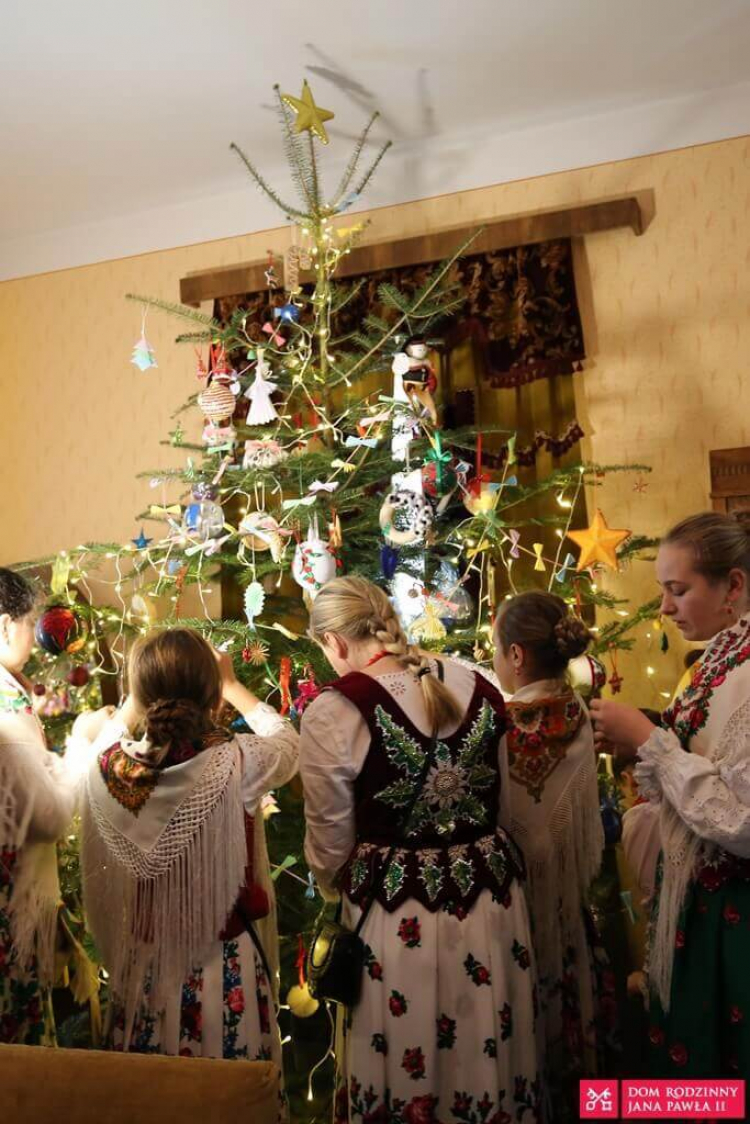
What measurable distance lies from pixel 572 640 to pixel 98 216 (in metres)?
3.34

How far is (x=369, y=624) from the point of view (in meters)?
1.94

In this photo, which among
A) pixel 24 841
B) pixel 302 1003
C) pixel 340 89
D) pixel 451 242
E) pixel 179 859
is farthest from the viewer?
pixel 451 242

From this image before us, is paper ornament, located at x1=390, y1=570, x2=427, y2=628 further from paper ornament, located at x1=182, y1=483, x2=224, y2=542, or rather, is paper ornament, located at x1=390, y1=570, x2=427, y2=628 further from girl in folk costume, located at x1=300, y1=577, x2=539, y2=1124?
girl in folk costume, located at x1=300, y1=577, x2=539, y2=1124

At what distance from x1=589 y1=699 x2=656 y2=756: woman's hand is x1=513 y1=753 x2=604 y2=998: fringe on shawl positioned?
0.26 m

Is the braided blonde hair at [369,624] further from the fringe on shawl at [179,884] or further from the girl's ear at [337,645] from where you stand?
the fringe on shawl at [179,884]

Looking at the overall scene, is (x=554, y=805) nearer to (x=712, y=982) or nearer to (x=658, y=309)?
(x=712, y=982)

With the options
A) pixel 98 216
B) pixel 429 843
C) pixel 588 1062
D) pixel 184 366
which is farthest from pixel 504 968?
pixel 98 216

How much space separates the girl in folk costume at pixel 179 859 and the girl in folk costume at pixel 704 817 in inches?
29.3

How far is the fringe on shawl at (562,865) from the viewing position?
2174 millimetres

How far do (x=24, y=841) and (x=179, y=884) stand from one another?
1.39ft

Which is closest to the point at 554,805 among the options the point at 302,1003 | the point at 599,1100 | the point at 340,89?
the point at 599,1100

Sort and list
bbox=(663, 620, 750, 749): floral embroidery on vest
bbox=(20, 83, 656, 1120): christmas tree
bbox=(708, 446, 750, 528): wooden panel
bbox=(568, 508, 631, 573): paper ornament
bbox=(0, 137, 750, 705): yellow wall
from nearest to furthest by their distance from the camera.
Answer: bbox=(663, 620, 750, 749): floral embroidery on vest
bbox=(20, 83, 656, 1120): christmas tree
bbox=(568, 508, 631, 573): paper ornament
bbox=(708, 446, 750, 528): wooden panel
bbox=(0, 137, 750, 705): yellow wall

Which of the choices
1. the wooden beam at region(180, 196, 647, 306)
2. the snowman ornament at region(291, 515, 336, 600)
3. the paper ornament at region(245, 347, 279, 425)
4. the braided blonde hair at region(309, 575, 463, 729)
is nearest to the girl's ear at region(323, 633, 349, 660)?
the braided blonde hair at region(309, 575, 463, 729)

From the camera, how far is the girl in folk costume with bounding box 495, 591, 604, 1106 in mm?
2145
